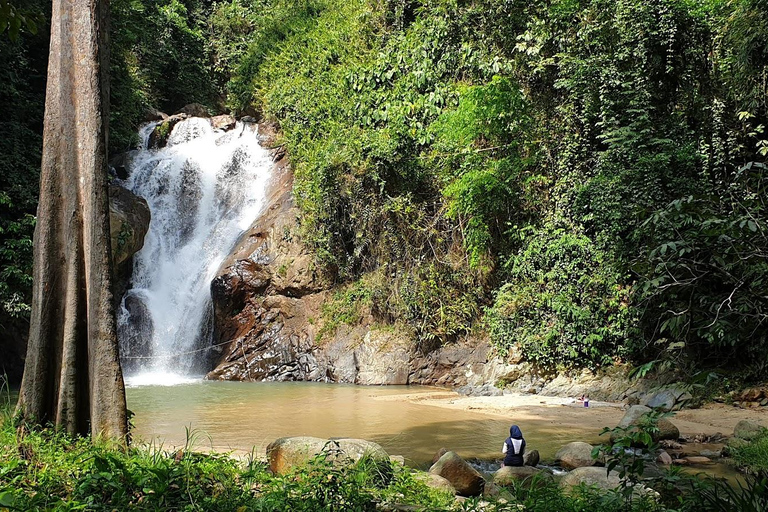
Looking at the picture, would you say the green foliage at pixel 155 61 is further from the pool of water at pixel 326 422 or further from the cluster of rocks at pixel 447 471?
the cluster of rocks at pixel 447 471

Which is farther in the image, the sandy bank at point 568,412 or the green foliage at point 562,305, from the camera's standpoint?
the green foliage at point 562,305

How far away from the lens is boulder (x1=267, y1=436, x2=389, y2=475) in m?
5.55

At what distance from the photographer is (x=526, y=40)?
15523mm

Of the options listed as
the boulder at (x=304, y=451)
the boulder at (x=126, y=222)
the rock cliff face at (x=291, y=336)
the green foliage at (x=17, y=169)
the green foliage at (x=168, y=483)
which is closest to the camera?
the green foliage at (x=168, y=483)

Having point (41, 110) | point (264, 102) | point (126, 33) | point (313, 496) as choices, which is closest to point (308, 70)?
point (264, 102)

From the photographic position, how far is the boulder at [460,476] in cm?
558

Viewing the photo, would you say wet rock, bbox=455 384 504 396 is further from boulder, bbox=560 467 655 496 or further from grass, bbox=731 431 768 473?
boulder, bbox=560 467 655 496

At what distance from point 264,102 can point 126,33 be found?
6.01 meters

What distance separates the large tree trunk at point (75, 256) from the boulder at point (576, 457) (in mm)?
4945

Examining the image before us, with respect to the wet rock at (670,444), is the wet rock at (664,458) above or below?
above

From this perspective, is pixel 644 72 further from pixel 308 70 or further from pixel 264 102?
pixel 264 102

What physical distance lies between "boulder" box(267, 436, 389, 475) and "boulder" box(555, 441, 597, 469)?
2486 millimetres

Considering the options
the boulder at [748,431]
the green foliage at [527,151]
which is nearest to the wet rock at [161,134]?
the green foliage at [527,151]

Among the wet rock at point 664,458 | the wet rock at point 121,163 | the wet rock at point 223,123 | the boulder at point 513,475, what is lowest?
the wet rock at point 664,458
